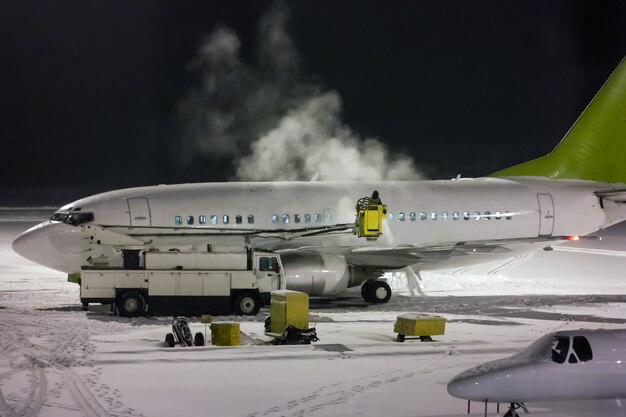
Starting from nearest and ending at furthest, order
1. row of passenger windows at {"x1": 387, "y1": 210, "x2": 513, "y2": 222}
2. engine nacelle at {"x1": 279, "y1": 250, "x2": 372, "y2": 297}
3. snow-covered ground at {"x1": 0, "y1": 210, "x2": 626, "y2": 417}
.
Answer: snow-covered ground at {"x1": 0, "y1": 210, "x2": 626, "y2": 417}, engine nacelle at {"x1": 279, "y1": 250, "x2": 372, "y2": 297}, row of passenger windows at {"x1": 387, "y1": 210, "x2": 513, "y2": 222}

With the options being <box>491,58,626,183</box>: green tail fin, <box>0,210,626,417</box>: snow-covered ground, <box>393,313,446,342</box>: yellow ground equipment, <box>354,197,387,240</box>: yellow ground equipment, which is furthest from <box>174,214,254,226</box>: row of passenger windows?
<box>491,58,626,183</box>: green tail fin

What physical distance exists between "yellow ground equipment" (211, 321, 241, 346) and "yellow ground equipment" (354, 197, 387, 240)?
10.8 m

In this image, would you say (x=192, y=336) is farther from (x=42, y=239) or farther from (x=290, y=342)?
(x=42, y=239)

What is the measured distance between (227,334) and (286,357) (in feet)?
7.00

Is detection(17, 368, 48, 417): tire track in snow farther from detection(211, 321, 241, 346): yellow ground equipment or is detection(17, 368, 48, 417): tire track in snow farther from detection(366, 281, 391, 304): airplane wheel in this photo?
detection(366, 281, 391, 304): airplane wheel

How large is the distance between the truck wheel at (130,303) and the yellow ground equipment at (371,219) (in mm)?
8760

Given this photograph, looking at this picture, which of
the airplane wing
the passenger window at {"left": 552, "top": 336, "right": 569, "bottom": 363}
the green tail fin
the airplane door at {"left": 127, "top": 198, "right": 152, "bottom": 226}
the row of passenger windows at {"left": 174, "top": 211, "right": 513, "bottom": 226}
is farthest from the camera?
the green tail fin

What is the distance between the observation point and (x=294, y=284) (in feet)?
→ 101

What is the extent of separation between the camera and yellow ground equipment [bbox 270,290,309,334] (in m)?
24.8

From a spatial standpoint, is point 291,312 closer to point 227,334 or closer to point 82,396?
point 227,334

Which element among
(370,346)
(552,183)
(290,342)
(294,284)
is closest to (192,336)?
(290,342)

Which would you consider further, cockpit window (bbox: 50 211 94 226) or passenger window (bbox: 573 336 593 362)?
cockpit window (bbox: 50 211 94 226)

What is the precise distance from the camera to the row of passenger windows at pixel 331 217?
113ft

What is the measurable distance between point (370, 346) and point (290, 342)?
2.07m
